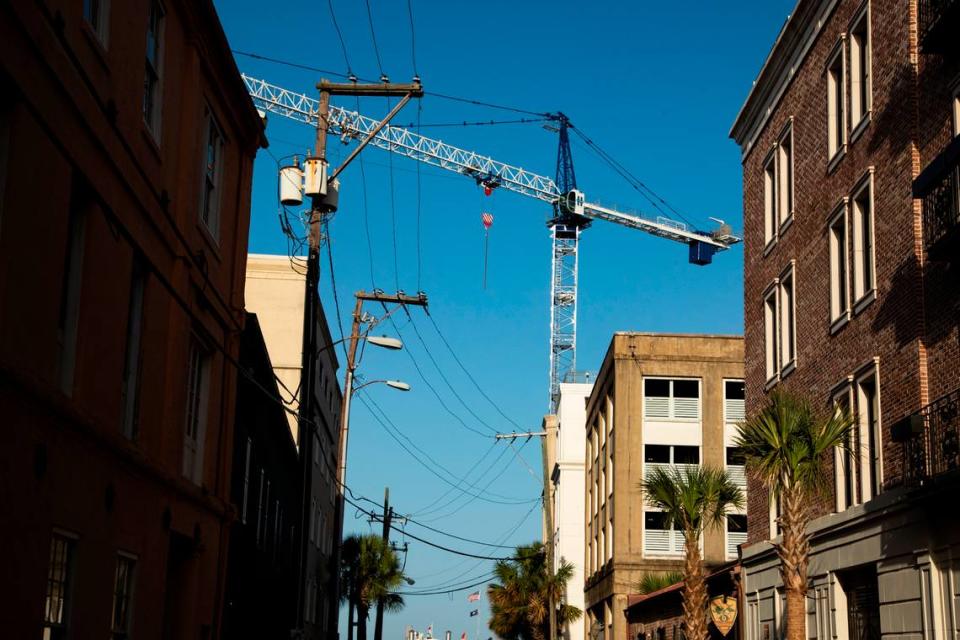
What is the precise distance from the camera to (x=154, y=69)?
15461mm

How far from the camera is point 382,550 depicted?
59.8 meters

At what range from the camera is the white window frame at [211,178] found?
1850 centimetres

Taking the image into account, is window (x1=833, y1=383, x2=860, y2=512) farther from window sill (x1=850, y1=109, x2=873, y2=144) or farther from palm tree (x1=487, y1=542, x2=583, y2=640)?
palm tree (x1=487, y1=542, x2=583, y2=640)

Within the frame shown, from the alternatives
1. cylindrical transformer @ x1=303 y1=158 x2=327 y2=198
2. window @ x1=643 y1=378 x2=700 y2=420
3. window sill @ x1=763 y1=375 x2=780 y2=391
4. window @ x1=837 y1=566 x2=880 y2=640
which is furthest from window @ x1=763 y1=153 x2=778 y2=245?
window @ x1=643 y1=378 x2=700 y2=420

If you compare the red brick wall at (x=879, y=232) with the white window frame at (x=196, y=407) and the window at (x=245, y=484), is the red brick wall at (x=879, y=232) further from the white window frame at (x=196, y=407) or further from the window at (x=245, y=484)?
the white window frame at (x=196, y=407)

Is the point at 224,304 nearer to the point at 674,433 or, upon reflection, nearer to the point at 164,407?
the point at 164,407

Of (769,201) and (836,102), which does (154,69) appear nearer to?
(836,102)

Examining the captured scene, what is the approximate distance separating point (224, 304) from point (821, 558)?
1220 cm

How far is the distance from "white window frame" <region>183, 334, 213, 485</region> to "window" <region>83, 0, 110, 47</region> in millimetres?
5930

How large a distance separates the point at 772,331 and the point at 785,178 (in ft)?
11.8

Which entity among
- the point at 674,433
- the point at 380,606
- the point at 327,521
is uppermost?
the point at 674,433

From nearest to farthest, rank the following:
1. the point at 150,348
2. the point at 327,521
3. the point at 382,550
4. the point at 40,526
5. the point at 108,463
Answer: the point at 40,526
the point at 108,463
the point at 150,348
the point at 327,521
the point at 382,550

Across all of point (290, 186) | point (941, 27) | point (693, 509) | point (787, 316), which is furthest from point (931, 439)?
point (290, 186)

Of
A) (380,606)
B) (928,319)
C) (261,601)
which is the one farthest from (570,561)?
(928,319)
